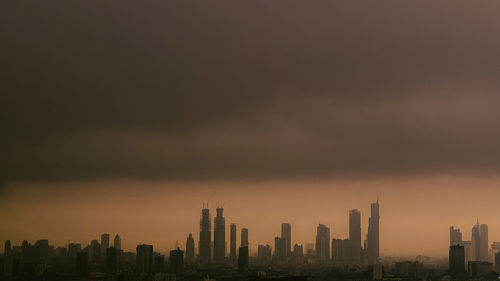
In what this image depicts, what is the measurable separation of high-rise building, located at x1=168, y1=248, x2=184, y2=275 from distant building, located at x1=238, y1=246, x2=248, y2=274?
7.21 ft

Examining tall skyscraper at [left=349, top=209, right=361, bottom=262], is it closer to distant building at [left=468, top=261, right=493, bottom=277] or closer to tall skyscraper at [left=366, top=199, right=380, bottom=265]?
tall skyscraper at [left=366, top=199, right=380, bottom=265]

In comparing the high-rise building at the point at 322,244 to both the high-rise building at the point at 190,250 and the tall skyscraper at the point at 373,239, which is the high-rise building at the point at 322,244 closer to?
the tall skyscraper at the point at 373,239

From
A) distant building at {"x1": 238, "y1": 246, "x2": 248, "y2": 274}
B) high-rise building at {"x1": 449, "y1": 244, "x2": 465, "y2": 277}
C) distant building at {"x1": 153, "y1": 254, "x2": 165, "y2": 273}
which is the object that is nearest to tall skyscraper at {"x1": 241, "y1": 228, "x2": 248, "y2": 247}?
distant building at {"x1": 238, "y1": 246, "x2": 248, "y2": 274}

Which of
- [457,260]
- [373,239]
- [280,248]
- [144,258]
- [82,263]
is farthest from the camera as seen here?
[373,239]

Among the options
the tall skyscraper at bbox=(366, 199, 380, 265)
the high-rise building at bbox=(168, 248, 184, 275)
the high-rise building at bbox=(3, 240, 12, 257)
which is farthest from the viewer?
the tall skyscraper at bbox=(366, 199, 380, 265)

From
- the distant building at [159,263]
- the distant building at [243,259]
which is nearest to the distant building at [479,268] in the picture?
the distant building at [243,259]

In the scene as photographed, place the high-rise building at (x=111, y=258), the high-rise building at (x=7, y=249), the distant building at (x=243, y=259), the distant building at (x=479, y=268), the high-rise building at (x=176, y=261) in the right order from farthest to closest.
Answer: the distant building at (x=479, y=268)
the distant building at (x=243, y=259)
the high-rise building at (x=176, y=261)
the high-rise building at (x=111, y=258)
the high-rise building at (x=7, y=249)

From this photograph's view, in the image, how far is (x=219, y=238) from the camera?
35188 mm

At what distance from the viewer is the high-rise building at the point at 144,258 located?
2981 centimetres

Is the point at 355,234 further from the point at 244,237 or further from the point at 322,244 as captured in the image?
the point at 244,237

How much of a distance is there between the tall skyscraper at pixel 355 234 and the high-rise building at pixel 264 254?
4137 millimetres

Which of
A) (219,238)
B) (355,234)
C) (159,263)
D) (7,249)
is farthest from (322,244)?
(7,249)

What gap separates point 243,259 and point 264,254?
6.85 ft

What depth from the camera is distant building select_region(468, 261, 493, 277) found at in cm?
3244
